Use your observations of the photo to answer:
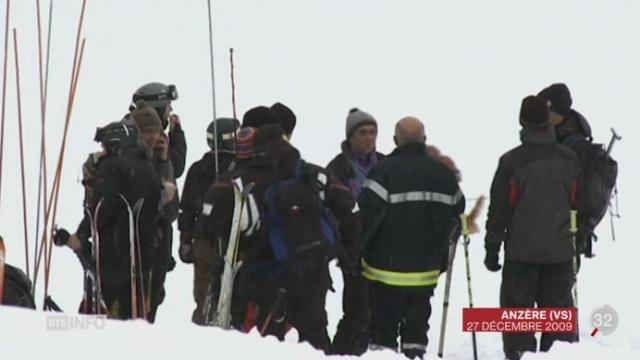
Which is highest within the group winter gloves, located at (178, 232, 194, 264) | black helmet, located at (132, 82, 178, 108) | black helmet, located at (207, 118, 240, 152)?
black helmet, located at (132, 82, 178, 108)

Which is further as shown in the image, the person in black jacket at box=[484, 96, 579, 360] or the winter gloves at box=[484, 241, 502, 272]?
the winter gloves at box=[484, 241, 502, 272]

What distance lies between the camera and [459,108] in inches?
1043

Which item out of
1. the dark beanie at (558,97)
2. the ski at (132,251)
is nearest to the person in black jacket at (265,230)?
the ski at (132,251)

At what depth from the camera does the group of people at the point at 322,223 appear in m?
8.21

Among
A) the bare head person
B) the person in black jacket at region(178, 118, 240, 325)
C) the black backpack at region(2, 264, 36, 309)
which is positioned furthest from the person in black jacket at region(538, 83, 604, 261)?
the black backpack at region(2, 264, 36, 309)

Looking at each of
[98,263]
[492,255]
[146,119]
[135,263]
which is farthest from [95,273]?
[492,255]

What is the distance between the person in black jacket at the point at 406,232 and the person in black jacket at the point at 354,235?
0.62ft

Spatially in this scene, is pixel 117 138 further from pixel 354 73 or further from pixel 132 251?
pixel 354 73

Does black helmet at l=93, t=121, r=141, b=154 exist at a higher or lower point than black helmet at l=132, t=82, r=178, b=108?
lower

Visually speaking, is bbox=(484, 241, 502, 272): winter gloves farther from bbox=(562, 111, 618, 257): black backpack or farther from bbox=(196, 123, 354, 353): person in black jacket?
bbox=(196, 123, 354, 353): person in black jacket

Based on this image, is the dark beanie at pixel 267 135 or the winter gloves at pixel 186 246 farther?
the winter gloves at pixel 186 246

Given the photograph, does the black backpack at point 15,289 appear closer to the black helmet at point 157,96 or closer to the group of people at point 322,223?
the group of people at point 322,223

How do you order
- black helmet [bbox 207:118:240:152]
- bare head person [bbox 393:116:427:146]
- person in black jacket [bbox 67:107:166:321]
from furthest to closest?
black helmet [bbox 207:118:240:152] < bare head person [bbox 393:116:427:146] < person in black jacket [bbox 67:107:166:321]

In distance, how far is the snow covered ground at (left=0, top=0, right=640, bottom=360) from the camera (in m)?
20.0
